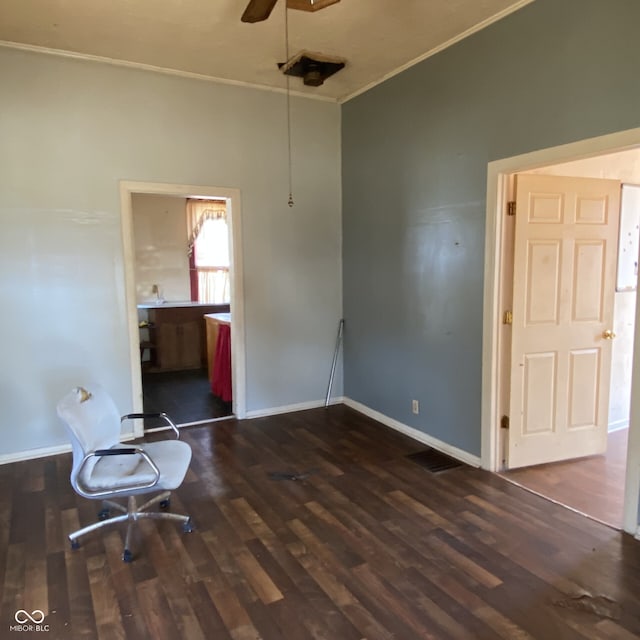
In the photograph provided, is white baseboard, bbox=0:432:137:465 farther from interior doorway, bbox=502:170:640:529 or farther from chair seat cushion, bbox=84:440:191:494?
interior doorway, bbox=502:170:640:529

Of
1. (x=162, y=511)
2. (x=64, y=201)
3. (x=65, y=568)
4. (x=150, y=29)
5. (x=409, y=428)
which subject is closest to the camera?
(x=65, y=568)

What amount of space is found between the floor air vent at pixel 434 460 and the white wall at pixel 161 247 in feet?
15.7

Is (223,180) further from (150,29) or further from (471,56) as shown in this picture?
(471,56)

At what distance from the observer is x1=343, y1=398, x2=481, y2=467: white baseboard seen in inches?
141

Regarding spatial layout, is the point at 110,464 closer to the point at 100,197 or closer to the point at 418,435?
the point at 100,197

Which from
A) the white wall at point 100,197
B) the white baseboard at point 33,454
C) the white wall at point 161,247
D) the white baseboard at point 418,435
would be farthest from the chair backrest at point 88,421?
the white wall at point 161,247

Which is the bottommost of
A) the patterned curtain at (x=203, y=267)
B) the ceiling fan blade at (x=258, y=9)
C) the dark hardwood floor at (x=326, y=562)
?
the dark hardwood floor at (x=326, y=562)

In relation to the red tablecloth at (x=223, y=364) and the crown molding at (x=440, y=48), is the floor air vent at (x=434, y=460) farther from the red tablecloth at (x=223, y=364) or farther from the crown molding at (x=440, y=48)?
the crown molding at (x=440, y=48)

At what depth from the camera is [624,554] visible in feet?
8.05

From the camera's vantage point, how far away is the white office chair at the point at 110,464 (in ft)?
7.87

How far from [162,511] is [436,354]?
2247mm

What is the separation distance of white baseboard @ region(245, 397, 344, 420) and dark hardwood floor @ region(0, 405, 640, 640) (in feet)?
3.61

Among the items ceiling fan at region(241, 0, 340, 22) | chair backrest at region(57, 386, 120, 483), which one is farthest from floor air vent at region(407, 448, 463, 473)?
ceiling fan at region(241, 0, 340, 22)

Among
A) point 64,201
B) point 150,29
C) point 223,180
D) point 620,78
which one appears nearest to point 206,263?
point 223,180
